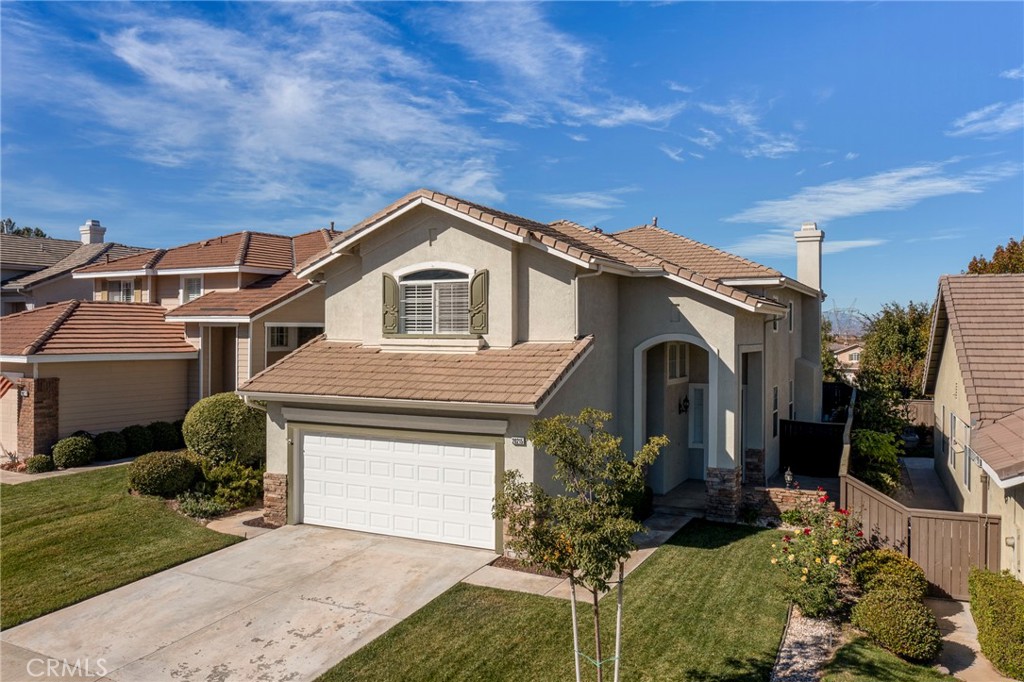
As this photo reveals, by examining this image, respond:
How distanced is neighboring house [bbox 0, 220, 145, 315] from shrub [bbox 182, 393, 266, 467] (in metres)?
19.6

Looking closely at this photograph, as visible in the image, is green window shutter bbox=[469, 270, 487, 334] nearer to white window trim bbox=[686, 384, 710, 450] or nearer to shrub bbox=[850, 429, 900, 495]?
white window trim bbox=[686, 384, 710, 450]

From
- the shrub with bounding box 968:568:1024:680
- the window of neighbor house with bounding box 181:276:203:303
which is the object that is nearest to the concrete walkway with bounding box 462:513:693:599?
the shrub with bounding box 968:568:1024:680

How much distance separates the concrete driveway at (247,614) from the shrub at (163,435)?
10.2 m

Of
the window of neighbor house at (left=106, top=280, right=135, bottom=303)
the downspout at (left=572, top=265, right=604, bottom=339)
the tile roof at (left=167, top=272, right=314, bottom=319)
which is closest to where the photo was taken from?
the downspout at (left=572, top=265, right=604, bottom=339)

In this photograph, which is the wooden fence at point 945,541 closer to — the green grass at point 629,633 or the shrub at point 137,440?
the green grass at point 629,633

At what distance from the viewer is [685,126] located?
18688 millimetres

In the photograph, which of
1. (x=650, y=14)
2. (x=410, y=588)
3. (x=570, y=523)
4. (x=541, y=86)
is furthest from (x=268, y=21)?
(x=570, y=523)

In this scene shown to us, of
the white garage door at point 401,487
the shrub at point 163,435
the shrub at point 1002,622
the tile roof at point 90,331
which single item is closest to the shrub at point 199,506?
the white garage door at point 401,487

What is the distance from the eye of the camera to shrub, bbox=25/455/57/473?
56.8 feet

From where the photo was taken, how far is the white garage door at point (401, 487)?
38.9 feet

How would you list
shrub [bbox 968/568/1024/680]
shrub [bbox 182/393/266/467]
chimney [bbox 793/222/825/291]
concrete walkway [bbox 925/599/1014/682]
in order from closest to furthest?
shrub [bbox 968/568/1024/680] → concrete walkway [bbox 925/599/1014/682] → shrub [bbox 182/393/266/467] → chimney [bbox 793/222/825/291]

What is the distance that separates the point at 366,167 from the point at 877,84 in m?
16.9

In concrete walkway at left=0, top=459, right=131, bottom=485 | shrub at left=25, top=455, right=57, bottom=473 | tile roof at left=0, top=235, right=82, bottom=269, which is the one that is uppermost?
tile roof at left=0, top=235, right=82, bottom=269

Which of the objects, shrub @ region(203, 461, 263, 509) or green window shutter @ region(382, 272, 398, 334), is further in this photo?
shrub @ region(203, 461, 263, 509)
